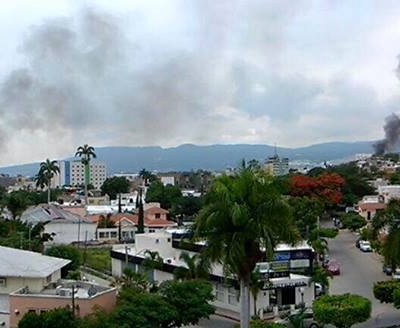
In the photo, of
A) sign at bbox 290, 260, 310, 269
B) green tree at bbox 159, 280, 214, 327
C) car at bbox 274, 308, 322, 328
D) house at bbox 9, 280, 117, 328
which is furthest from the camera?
sign at bbox 290, 260, 310, 269

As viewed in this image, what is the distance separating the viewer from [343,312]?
24.8 m

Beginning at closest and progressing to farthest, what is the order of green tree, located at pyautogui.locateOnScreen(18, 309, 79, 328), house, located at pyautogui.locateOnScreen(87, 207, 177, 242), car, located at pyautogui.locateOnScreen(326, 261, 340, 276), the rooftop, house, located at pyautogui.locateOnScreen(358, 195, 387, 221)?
green tree, located at pyautogui.locateOnScreen(18, 309, 79, 328)
the rooftop
car, located at pyautogui.locateOnScreen(326, 261, 340, 276)
house, located at pyautogui.locateOnScreen(87, 207, 177, 242)
house, located at pyautogui.locateOnScreen(358, 195, 387, 221)

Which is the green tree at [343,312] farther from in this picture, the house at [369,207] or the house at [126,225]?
the house at [369,207]

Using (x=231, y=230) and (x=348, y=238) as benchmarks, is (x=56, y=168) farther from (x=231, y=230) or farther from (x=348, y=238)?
(x=231, y=230)

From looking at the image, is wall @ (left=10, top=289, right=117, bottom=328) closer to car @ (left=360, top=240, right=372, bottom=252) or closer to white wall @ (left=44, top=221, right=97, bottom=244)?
car @ (left=360, top=240, right=372, bottom=252)

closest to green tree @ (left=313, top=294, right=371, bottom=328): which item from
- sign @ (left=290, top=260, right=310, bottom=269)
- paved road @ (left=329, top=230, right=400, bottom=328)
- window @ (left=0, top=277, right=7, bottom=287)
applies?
paved road @ (left=329, top=230, right=400, bottom=328)

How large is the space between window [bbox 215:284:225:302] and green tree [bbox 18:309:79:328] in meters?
11.0

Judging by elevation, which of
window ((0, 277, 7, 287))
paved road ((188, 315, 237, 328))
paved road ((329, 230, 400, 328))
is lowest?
paved road ((188, 315, 237, 328))

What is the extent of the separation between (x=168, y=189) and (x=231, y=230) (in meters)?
78.3

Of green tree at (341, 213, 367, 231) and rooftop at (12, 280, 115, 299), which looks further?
green tree at (341, 213, 367, 231)

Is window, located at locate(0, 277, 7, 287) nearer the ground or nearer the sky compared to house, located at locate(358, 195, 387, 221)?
nearer the ground

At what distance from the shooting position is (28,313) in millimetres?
25438

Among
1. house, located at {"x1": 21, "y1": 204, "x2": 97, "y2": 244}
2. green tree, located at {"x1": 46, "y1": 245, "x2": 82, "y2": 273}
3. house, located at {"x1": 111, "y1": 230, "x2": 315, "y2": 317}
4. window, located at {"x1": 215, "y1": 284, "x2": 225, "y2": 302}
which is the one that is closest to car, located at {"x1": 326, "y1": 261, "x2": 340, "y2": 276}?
house, located at {"x1": 111, "y1": 230, "x2": 315, "y2": 317}

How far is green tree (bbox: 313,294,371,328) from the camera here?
24.8 meters
